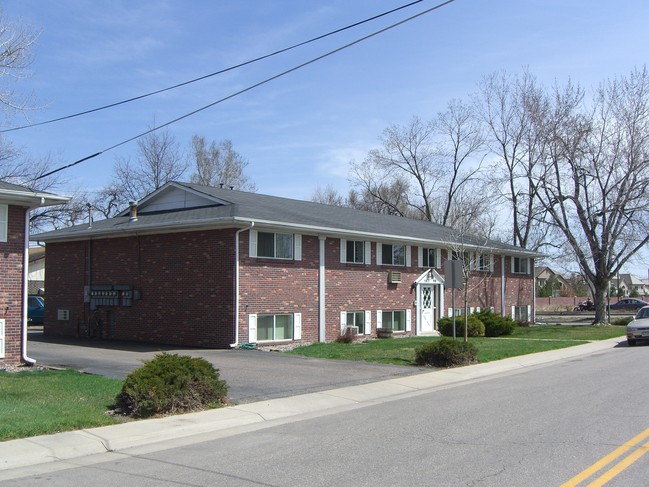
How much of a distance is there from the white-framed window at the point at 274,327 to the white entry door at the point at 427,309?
346 inches

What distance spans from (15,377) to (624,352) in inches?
760

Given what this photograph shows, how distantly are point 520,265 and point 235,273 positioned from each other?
23.4 m

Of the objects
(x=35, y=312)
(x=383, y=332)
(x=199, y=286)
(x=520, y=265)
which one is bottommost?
(x=383, y=332)

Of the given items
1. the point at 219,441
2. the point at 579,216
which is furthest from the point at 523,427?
the point at 579,216

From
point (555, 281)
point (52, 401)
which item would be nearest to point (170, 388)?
point (52, 401)

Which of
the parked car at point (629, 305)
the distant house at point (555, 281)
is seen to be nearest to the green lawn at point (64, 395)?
the parked car at point (629, 305)

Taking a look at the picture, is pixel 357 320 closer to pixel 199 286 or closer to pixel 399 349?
pixel 399 349

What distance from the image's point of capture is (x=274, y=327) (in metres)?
22.2

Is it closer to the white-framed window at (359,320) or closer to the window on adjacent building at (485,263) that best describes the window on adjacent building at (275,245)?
the white-framed window at (359,320)

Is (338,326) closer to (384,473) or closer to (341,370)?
(341,370)

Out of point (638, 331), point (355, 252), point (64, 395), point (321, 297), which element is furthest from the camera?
point (355, 252)

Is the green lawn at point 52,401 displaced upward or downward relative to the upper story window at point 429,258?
downward

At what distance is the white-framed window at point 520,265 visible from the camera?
1496 inches

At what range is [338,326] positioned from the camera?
80.9ft
